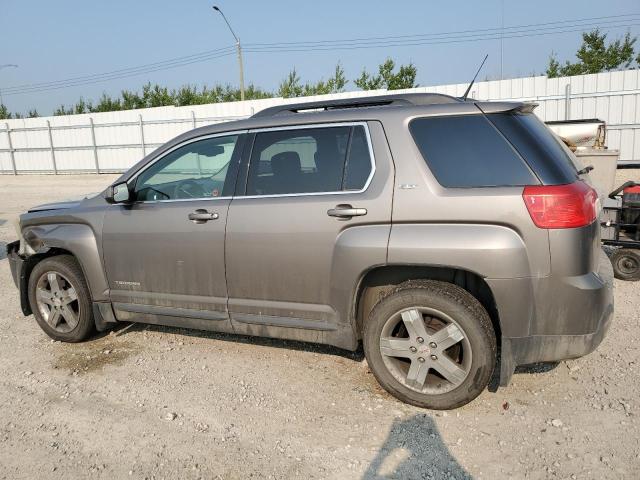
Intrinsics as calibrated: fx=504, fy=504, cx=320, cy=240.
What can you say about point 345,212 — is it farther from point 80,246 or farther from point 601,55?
point 601,55

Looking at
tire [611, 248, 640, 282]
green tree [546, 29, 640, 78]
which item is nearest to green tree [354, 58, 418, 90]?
green tree [546, 29, 640, 78]

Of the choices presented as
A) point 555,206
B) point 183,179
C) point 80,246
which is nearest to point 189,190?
point 183,179

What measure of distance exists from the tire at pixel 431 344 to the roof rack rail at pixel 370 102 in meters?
1.21

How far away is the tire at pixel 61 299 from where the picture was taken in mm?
4320

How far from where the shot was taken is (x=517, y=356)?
9.89 feet

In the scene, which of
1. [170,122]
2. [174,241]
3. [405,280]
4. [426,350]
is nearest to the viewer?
[426,350]

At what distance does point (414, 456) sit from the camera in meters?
2.79

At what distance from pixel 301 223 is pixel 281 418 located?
1269 millimetres

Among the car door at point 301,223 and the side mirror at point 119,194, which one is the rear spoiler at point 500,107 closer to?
the car door at point 301,223

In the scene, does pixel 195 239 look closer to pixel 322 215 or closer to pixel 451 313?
pixel 322 215

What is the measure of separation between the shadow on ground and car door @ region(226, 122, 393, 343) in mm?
798

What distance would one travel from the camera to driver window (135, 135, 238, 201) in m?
3.88

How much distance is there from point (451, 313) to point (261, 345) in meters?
1.87

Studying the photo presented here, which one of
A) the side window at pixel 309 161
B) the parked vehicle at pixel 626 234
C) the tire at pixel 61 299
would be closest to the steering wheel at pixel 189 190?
the side window at pixel 309 161
